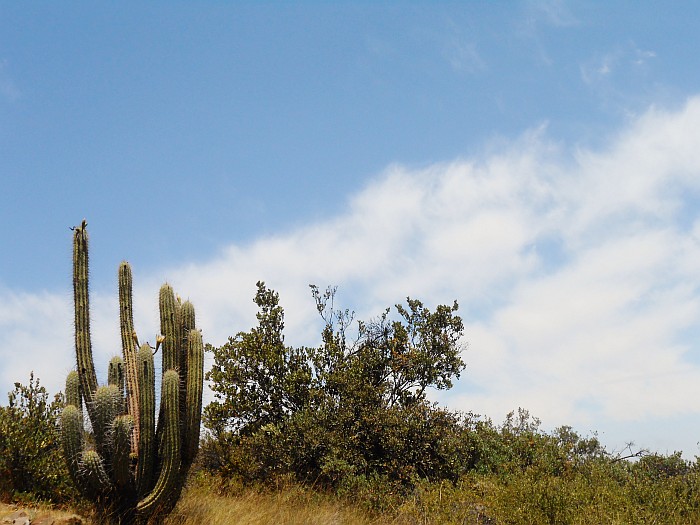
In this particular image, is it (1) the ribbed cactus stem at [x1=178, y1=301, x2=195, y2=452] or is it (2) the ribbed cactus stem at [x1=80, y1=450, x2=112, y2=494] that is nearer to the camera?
(2) the ribbed cactus stem at [x1=80, y1=450, x2=112, y2=494]

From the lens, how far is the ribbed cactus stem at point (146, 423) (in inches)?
384

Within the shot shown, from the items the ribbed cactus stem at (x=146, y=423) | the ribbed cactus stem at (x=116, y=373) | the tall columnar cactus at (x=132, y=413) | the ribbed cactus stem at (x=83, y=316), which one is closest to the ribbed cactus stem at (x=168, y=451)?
the tall columnar cactus at (x=132, y=413)

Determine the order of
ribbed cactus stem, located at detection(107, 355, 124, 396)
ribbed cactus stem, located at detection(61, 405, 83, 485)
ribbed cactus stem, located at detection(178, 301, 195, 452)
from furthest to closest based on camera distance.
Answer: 1. ribbed cactus stem, located at detection(107, 355, 124, 396)
2. ribbed cactus stem, located at detection(178, 301, 195, 452)
3. ribbed cactus stem, located at detection(61, 405, 83, 485)

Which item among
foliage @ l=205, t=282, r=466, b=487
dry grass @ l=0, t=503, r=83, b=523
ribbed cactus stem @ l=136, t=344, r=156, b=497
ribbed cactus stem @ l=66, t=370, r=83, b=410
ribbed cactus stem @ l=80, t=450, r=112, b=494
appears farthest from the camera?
foliage @ l=205, t=282, r=466, b=487

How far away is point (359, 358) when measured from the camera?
15781mm

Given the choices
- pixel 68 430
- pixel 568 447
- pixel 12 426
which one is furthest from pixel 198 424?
pixel 568 447

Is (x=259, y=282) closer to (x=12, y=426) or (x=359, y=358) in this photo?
(x=359, y=358)

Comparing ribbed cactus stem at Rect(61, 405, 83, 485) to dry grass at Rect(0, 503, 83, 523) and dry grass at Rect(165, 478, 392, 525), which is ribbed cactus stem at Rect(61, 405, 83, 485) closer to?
dry grass at Rect(0, 503, 83, 523)

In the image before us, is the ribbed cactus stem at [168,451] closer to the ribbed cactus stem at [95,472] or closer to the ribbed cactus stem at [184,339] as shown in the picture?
the ribbed cactus stem at [184,339]

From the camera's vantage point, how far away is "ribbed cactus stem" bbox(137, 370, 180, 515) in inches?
381

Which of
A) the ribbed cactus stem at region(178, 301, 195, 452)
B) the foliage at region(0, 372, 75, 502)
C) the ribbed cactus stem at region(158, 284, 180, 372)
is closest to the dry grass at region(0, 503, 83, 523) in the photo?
the foliage at region(0, 372, 75, 502)

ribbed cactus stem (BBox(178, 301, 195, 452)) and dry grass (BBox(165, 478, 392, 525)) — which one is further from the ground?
ribbed cactus stem (BBox(178, 301, 195, 452))

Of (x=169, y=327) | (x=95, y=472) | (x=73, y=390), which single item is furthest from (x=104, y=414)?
(x=169, y=327)

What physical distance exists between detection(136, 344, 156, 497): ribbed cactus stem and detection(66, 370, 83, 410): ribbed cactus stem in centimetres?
102
